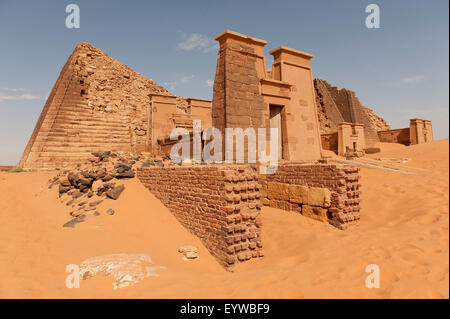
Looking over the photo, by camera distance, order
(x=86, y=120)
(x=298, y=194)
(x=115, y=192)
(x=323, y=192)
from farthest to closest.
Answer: (x=86, y=120)
(x=115, y=192)
(x=298, y=194)
(x=323, y=192)

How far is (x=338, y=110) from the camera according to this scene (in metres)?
29.1

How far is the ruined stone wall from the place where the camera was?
23.2 meters

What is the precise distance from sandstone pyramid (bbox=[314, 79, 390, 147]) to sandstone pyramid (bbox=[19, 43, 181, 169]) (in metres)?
18.6

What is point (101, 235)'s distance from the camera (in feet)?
18.3

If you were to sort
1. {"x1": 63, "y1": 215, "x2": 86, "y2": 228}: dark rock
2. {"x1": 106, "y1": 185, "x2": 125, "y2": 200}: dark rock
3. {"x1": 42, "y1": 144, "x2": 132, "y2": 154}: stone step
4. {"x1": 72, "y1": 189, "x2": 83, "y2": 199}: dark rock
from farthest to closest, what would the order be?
{"x1": 42, "y1": 144, "x2": 132, "y2": 154}: stone step, {"x1": 72, "y1": 189, "x2": 83, "y2": 199}: dark rock, {"x1": 106, "y1": 185, "x2": 125, "y2": 200}: dark rock, {"x1": 63, "y1": 215, "x2": 86, "y2": 228}: dark rock

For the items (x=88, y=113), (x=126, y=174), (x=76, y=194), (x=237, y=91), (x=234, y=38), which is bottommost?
(x=76, y=194)

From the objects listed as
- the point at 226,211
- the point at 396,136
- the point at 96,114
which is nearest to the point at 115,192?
the point at 226,211

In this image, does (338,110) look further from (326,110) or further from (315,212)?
(315,212)

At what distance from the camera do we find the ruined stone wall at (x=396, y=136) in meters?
23.2

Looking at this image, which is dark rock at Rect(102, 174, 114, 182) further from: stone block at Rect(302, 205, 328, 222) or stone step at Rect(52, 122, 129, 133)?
stone step at Rect(52, 122, 129, 133)

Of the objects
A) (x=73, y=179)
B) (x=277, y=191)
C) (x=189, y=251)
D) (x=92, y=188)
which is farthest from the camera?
(x=73, y=179)

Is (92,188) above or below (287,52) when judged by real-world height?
below

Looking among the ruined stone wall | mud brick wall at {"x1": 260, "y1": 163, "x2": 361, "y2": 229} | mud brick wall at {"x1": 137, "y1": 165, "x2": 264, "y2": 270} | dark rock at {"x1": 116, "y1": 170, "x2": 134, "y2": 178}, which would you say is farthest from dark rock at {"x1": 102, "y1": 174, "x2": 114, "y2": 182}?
the ruined stone wall

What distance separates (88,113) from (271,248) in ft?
57.6
